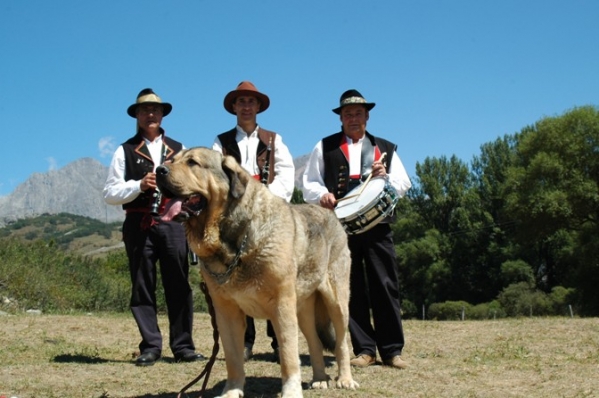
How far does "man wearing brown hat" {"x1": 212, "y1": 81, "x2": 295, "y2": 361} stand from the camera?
7.72 metres

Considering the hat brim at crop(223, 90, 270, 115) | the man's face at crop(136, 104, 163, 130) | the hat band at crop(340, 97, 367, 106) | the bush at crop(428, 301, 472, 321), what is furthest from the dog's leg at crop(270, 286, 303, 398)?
the bush at crop(428, 301, 472, 321)

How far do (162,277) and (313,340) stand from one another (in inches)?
99.3

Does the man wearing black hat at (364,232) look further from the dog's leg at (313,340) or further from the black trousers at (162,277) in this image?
the black trousers at (162,277)

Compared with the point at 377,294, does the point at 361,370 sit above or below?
below

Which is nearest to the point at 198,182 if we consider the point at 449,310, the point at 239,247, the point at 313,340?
the point at 239,247

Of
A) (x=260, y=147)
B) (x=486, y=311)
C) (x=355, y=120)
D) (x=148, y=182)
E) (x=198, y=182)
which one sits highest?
(x=355, y=120)

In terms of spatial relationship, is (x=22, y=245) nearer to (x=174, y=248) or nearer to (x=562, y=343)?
(x=174, y=248)

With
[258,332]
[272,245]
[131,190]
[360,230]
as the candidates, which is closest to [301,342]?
[258,332]

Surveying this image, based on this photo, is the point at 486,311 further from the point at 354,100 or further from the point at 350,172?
the point at 354,100

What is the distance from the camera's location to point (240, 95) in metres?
7.88

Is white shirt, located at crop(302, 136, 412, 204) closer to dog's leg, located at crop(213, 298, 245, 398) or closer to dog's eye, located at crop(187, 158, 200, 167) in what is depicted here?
dog's leg, located at crop(213, 298, 245, 398)

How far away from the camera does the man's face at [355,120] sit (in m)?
7.77

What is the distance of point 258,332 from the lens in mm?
11195

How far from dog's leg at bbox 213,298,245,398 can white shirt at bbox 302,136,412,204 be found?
231cm
